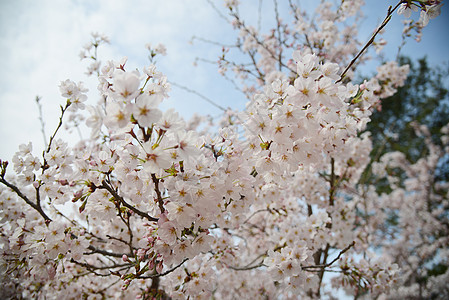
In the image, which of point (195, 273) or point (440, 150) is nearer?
point (195, 273)

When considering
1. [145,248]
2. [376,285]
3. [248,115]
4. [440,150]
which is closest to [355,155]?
[376,285]

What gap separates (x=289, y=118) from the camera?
1280 millimetres

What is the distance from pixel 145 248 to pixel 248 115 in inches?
39.4

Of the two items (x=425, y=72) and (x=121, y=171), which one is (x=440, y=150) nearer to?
(x=425, y=72)

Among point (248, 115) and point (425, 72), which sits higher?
point (425, 72)

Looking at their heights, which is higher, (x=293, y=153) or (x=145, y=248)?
(x=293, y=153)

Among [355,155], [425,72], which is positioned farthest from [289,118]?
[425,72]

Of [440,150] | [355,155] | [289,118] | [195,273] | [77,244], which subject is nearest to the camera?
[289,118]

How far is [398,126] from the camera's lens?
43.3 feet

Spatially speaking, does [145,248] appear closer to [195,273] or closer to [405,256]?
[195,273]

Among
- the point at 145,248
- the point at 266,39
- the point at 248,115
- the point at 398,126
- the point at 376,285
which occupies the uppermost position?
the point at 398,126

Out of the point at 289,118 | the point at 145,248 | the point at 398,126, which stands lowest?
the point at 145,248

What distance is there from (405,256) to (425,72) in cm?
1168

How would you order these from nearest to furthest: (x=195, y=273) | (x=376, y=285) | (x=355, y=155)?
(x=195, y=273)
(x=376, y=285)
(x=355, y=155)
